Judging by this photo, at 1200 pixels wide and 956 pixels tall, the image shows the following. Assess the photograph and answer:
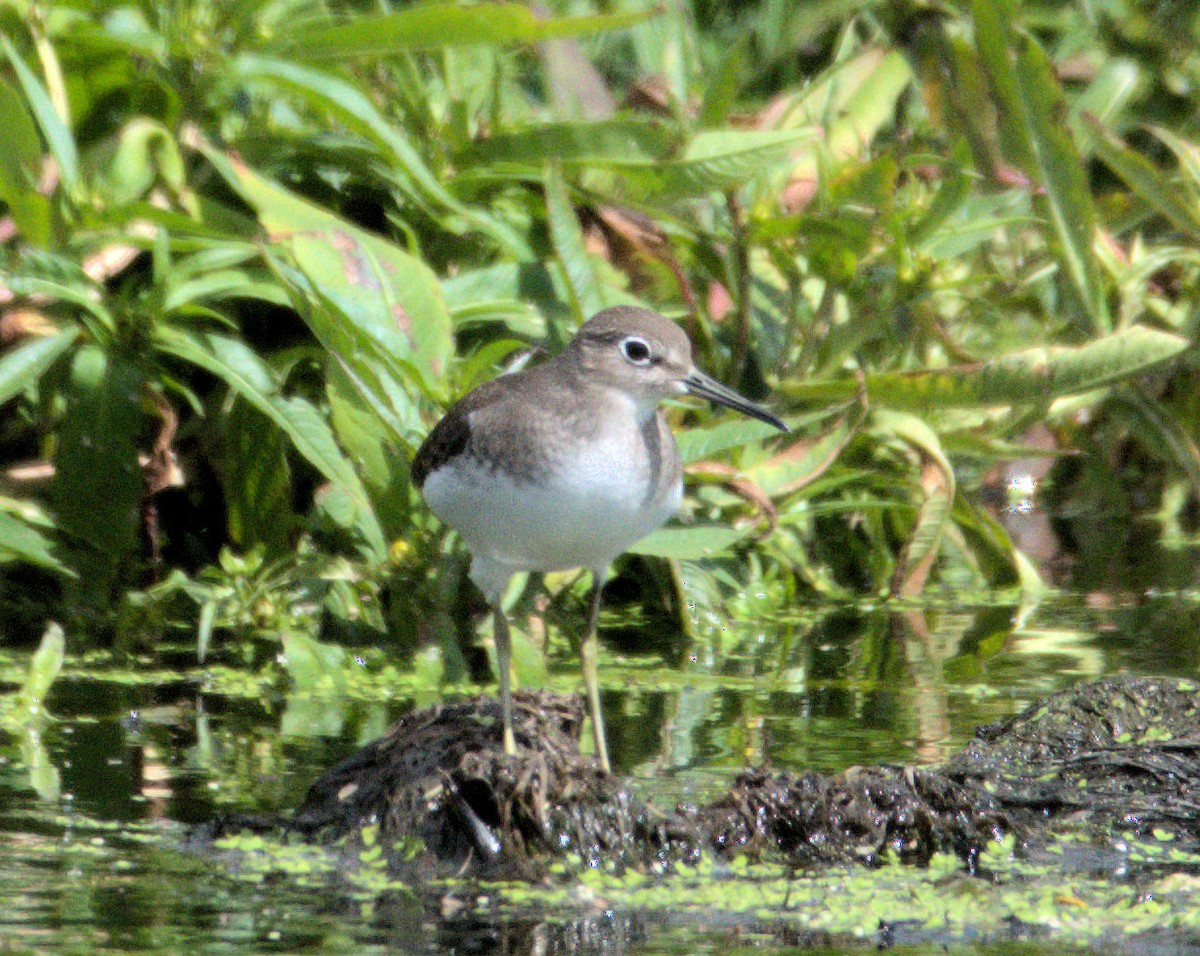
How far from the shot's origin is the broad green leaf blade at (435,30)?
5.61 m

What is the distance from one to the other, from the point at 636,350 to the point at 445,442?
1.55 ft

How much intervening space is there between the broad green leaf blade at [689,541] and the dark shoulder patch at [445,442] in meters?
0.89

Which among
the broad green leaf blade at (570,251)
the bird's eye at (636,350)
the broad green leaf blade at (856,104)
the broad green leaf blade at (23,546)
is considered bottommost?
the broad green leaf blade at (23,546)

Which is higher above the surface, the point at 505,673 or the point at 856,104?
the point at 856,104

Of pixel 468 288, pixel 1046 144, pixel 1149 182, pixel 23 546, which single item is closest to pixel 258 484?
pixel 23 546

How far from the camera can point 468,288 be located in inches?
219

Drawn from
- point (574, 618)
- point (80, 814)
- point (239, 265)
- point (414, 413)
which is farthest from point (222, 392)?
point (80, 814)

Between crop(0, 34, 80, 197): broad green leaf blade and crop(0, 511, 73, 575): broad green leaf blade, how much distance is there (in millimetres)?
963

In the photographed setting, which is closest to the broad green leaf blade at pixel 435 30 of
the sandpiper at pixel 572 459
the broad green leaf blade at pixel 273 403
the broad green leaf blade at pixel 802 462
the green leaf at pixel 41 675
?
the broad green leaf blade at pixel 273 403

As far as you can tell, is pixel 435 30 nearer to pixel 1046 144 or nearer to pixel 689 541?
pixel 689 541

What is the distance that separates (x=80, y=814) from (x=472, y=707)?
0.81 m

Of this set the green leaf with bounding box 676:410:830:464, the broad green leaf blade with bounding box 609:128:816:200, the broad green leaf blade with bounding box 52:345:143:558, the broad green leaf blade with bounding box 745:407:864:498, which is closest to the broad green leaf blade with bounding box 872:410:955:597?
the broad green leaf blade with bounding box 745:407:864:498

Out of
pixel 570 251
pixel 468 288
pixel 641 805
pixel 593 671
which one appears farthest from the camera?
pixel 468 288

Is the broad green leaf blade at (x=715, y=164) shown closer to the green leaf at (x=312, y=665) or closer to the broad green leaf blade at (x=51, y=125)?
the broad green leaf blade at (x=51, y=125)
